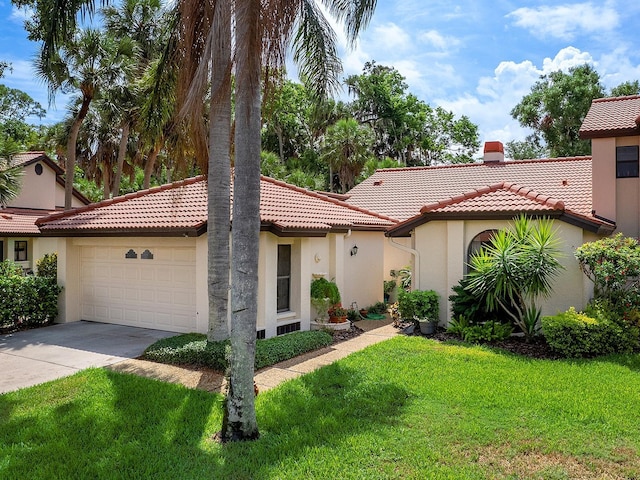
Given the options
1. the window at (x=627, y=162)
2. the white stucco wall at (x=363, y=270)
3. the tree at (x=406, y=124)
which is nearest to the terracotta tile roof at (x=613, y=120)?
the window at (x=627, y=162)

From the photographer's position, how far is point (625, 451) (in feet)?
18.6

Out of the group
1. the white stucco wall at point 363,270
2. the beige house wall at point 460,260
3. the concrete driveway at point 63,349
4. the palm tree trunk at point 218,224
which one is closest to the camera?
the concrete driveway at point 63,349

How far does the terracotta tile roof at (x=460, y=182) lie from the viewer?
17.8 metres

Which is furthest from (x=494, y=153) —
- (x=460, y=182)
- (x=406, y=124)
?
(x=406, y=124)

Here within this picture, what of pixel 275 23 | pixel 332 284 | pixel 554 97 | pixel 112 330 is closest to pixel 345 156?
pixel 554 97

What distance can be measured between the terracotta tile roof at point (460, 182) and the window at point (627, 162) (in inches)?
72.4

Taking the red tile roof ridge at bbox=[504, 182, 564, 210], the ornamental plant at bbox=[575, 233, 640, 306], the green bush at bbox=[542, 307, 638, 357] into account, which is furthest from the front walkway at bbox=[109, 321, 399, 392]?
the red tile roof ridge at bbox=[504, 182, 564, 210]

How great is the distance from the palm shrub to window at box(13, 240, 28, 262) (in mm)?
22663

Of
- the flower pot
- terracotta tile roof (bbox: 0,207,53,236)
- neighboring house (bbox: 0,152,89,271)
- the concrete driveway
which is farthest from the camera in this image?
neighboring house (bbox: 0,152,89,271)

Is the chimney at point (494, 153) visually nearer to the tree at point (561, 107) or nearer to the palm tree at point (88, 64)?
the tree at point (561, 107)

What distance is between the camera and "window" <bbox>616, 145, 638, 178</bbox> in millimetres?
13297

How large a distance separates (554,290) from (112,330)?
469 inches

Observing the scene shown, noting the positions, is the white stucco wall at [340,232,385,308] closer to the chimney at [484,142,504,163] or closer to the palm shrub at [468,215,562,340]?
the palm shrub at [468,215,562,340]

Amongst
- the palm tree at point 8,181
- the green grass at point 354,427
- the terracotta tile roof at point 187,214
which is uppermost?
the palm tree at point 8,181
